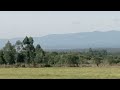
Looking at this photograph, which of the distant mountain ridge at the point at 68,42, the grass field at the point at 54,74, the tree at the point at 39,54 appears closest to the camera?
the grass field at the point at 54,74

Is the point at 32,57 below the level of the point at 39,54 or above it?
below

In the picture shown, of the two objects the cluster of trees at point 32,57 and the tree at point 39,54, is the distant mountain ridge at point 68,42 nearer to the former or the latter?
the cluster of trees at point 32,57

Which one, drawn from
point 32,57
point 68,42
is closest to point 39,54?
point 32,57

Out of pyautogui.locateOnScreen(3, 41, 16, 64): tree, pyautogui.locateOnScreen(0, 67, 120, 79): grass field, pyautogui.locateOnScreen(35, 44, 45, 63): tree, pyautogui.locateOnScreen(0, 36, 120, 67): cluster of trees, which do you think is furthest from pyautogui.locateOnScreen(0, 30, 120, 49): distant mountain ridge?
pyautogui.locateOnScreen(0, 67, 120, 79): grass field

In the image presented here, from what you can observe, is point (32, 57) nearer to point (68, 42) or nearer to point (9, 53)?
point (9, 53)

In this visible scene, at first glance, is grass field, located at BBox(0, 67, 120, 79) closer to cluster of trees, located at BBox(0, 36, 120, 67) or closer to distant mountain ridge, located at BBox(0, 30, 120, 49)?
cluster of trees, located at BBox(0, 36, 120, 67)

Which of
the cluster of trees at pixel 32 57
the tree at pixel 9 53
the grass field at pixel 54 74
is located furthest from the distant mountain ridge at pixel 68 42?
the grass field at pixel 54 74

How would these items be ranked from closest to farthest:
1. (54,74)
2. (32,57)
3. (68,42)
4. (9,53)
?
(54,74) < (32,57) < (9,53) < (68,42)

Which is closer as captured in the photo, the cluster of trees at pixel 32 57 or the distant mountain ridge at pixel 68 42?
the cluster of trees at pixel 32 57

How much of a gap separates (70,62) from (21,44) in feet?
9.84

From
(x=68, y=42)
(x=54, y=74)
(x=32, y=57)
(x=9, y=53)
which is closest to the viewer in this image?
(x=54, y=74)
